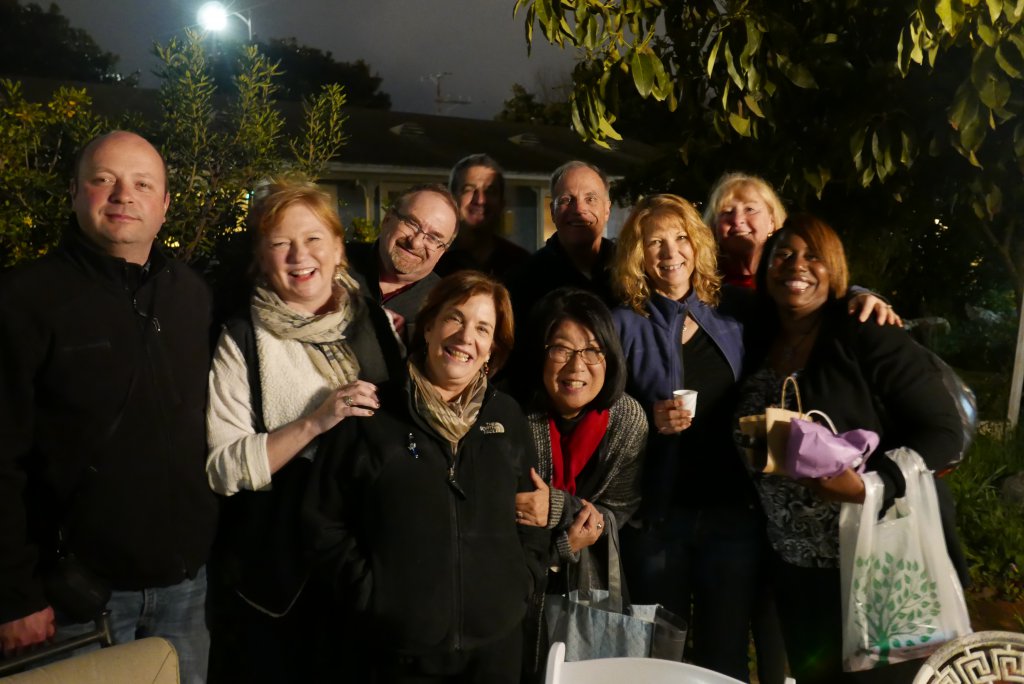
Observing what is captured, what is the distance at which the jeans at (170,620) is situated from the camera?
8.62ft

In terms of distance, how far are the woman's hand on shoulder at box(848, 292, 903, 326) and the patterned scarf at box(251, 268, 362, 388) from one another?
170cm

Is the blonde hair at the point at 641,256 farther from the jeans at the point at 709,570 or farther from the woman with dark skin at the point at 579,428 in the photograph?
the jeans at the point at 709,570

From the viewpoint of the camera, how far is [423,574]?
2629 mm

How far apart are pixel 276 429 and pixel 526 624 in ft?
3.69

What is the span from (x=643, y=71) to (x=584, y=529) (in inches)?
75.8

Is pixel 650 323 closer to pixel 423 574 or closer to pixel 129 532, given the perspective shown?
pixel 423 574

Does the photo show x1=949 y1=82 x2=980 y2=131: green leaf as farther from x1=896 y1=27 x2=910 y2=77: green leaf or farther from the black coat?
the black coat

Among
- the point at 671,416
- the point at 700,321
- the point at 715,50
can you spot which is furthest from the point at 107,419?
the point at 715,50

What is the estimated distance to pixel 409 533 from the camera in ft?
8.62

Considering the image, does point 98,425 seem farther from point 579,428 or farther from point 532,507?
point 579,428

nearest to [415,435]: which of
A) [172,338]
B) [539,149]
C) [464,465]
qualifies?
[464,465]

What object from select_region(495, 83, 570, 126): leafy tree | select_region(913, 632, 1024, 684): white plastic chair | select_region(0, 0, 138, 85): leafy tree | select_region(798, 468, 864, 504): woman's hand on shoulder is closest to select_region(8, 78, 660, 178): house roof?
select_region(495, 83, 570, 126): leafy tree

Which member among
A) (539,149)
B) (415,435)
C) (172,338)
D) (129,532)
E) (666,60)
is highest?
(539,149)

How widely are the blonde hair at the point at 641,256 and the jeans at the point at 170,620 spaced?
1.78m
